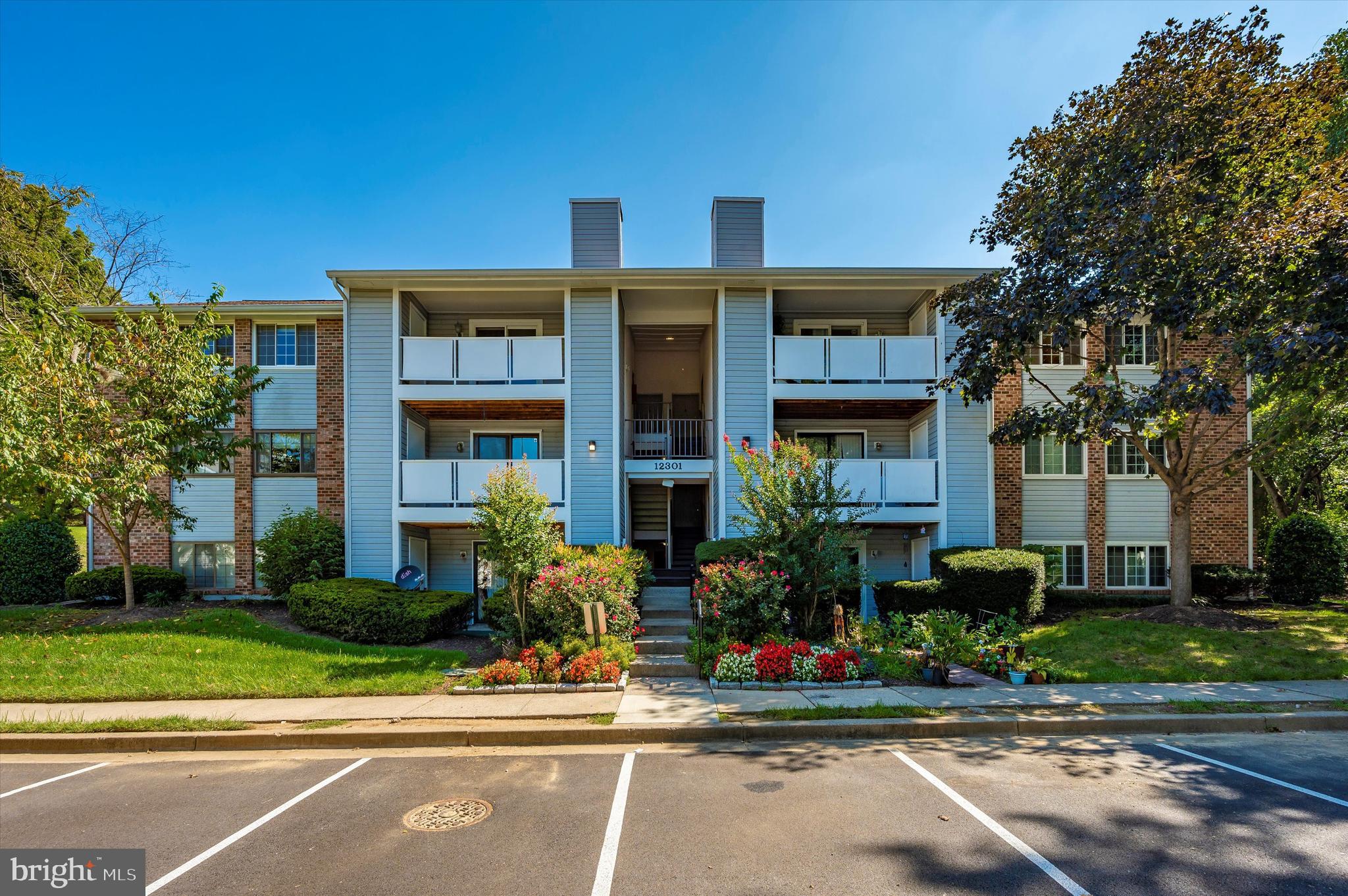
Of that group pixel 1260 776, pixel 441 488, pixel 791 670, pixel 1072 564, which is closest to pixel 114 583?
pixel 441 488

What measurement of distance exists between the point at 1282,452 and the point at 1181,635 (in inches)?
262

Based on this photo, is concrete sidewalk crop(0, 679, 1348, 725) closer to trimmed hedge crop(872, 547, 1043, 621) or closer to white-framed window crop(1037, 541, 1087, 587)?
trimmed hedge crop(872, 547, 1043, 621)

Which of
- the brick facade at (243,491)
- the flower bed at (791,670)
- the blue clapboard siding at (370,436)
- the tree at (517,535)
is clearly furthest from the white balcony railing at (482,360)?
the flower bed at (791,670)

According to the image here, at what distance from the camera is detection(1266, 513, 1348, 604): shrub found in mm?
14047

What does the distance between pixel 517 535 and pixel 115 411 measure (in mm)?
9311

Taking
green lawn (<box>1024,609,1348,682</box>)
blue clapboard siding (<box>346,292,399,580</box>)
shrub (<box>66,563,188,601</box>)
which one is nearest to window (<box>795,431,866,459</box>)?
green lawn (<box>1024,609,1348,682</box>)

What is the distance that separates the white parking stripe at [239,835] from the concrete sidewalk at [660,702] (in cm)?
154

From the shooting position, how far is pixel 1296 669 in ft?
30.5

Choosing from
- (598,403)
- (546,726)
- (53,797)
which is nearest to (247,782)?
(53,797)

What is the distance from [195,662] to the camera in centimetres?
973

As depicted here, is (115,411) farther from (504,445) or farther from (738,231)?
(738,231)

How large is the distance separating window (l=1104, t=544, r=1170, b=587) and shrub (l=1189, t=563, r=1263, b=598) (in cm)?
69

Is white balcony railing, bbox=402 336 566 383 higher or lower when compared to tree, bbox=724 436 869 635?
higher

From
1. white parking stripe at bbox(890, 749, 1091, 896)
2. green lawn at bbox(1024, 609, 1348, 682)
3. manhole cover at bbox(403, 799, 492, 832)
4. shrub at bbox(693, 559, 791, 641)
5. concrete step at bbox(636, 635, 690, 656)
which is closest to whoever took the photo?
white parking stripe at bbox(890, 749, 1091, 896)
